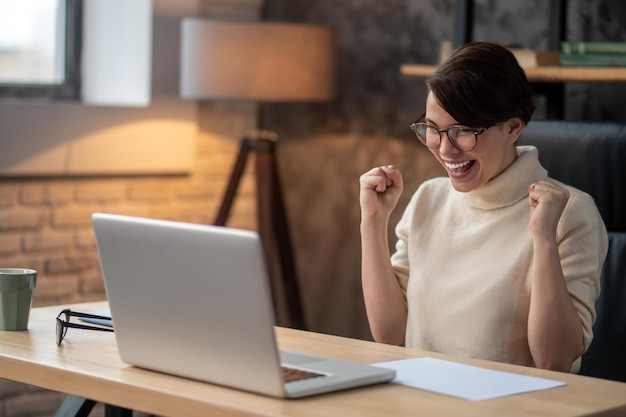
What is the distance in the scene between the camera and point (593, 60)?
2967 millimetres

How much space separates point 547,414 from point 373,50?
2.76m

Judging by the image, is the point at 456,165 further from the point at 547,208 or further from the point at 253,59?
the point at 253,59

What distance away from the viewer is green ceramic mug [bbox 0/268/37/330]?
1964 millimetres

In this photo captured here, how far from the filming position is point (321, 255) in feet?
14.0

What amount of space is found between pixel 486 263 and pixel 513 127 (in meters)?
0.27

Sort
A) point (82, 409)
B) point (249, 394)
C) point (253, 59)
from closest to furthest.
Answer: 1. point (249, 394)
2. point (82, 409)
3. point (253, 59)

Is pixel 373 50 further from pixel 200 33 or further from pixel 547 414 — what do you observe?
pixel 547 414

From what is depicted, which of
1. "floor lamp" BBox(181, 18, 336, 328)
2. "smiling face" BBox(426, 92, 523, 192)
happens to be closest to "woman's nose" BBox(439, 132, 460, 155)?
"smiling face" BBox(426, 92, 523, 192)

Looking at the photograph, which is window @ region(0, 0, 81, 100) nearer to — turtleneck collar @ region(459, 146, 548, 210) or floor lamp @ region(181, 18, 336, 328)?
floor lamp @ region(181, 18, 336, 328)

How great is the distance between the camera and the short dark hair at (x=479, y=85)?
2090 mm

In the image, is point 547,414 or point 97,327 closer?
point 547,414

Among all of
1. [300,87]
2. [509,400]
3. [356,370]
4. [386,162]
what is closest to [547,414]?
[509,400]

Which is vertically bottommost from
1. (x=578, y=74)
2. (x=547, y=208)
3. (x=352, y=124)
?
(x=547, y=208)

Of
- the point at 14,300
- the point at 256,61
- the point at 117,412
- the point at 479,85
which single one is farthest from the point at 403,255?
the point at 256,61
